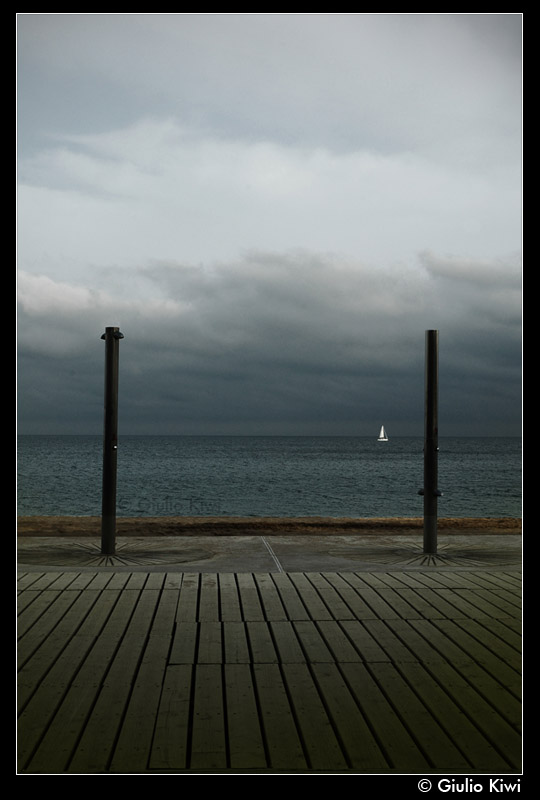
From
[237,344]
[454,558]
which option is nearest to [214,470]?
[237,344]

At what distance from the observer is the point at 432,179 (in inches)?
132

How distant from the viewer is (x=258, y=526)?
10.1 meters

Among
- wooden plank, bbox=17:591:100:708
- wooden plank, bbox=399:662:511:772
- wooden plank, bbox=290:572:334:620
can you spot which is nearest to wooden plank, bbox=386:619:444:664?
wooden plank, bbox=399:662:511:772

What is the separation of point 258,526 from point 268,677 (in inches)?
281

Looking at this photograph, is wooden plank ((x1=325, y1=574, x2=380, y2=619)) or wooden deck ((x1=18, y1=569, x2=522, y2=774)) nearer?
wooden deck ((x1=18, y1=569, x2=522, y2=774))

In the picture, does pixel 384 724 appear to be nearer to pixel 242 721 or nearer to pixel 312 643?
pixel 242 721

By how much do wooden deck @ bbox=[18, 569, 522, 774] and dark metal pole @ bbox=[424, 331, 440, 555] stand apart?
154 cm

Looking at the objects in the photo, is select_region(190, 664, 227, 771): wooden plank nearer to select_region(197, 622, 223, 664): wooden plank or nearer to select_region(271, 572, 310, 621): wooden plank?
select_region(197, 622, 223, 664): wooden plank

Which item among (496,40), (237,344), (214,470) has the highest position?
(237,344)

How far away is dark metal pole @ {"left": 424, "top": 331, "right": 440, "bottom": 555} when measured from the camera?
643 cm

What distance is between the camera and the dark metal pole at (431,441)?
643 centimetres
